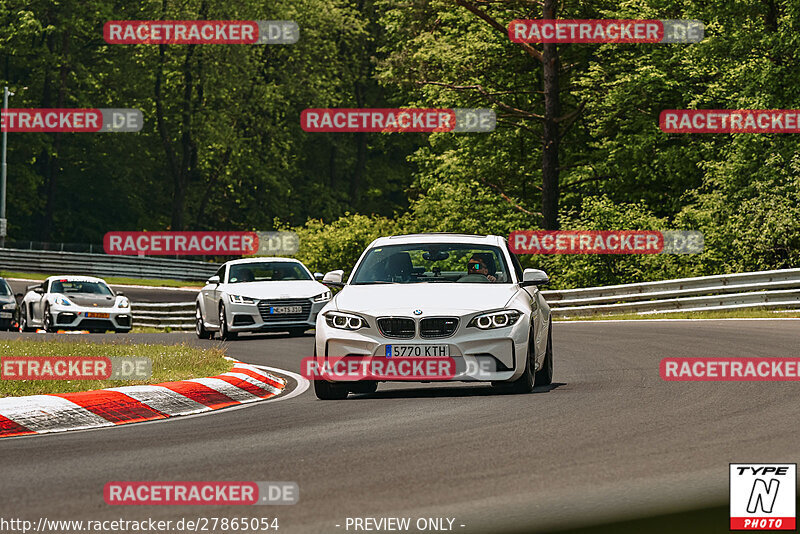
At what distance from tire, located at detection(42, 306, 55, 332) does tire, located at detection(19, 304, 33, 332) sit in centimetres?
175

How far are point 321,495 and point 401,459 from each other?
1.30 meters

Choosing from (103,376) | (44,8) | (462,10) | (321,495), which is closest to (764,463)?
(321,495)

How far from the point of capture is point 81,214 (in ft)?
249

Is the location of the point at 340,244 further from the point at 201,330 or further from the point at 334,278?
the point at 334,278

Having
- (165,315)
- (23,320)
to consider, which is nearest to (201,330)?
(23,320)

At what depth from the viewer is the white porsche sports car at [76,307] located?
29594 mm

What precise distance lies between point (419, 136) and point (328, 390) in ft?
209

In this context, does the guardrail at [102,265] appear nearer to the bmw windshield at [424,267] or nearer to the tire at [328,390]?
the bmw windshield at [424,267]

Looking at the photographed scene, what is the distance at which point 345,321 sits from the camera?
12.3 m

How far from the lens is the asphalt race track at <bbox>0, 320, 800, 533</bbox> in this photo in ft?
22.0

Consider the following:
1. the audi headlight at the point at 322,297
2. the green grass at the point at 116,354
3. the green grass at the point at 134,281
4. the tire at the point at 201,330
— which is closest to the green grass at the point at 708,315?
the audi headlight at the point at 322,297

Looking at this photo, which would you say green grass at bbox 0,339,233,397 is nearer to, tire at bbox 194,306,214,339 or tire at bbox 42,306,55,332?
tire at bbox 194,306,214,339

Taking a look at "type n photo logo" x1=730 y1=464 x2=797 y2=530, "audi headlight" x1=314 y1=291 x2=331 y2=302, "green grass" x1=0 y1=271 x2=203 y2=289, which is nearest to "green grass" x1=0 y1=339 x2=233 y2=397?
"audi headlight" x1=314 y1=291 x2=331 y2=302

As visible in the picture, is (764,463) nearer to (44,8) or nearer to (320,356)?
(320,356)
